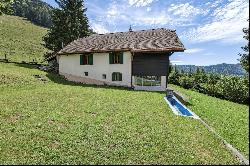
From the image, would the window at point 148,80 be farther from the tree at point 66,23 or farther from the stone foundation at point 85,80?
the tree at point 66,23

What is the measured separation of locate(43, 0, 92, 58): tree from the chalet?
12.2 metres

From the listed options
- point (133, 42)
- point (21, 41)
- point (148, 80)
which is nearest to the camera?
point (148, 80)

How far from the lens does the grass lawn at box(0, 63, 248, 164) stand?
13031 mm

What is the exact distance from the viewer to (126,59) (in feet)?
133

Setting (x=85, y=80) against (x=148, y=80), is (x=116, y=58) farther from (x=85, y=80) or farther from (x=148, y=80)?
(x=85, y=80)

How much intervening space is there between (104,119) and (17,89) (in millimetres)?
14933

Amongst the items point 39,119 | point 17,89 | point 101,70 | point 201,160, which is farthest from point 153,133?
point 101,70

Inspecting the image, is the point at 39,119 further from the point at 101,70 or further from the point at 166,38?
the point at 166,38

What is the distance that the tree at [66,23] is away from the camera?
5953 centimetres

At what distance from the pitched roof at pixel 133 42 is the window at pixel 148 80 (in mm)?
3738

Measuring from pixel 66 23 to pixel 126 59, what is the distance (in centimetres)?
2415

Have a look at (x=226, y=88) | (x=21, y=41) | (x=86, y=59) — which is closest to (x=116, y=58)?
(x=86, y=59)

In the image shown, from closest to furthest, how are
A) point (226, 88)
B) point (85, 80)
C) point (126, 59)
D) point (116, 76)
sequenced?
point (126, 59), point (116, 76), point (85, 80), point (226, 88)

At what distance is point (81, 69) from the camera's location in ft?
148
